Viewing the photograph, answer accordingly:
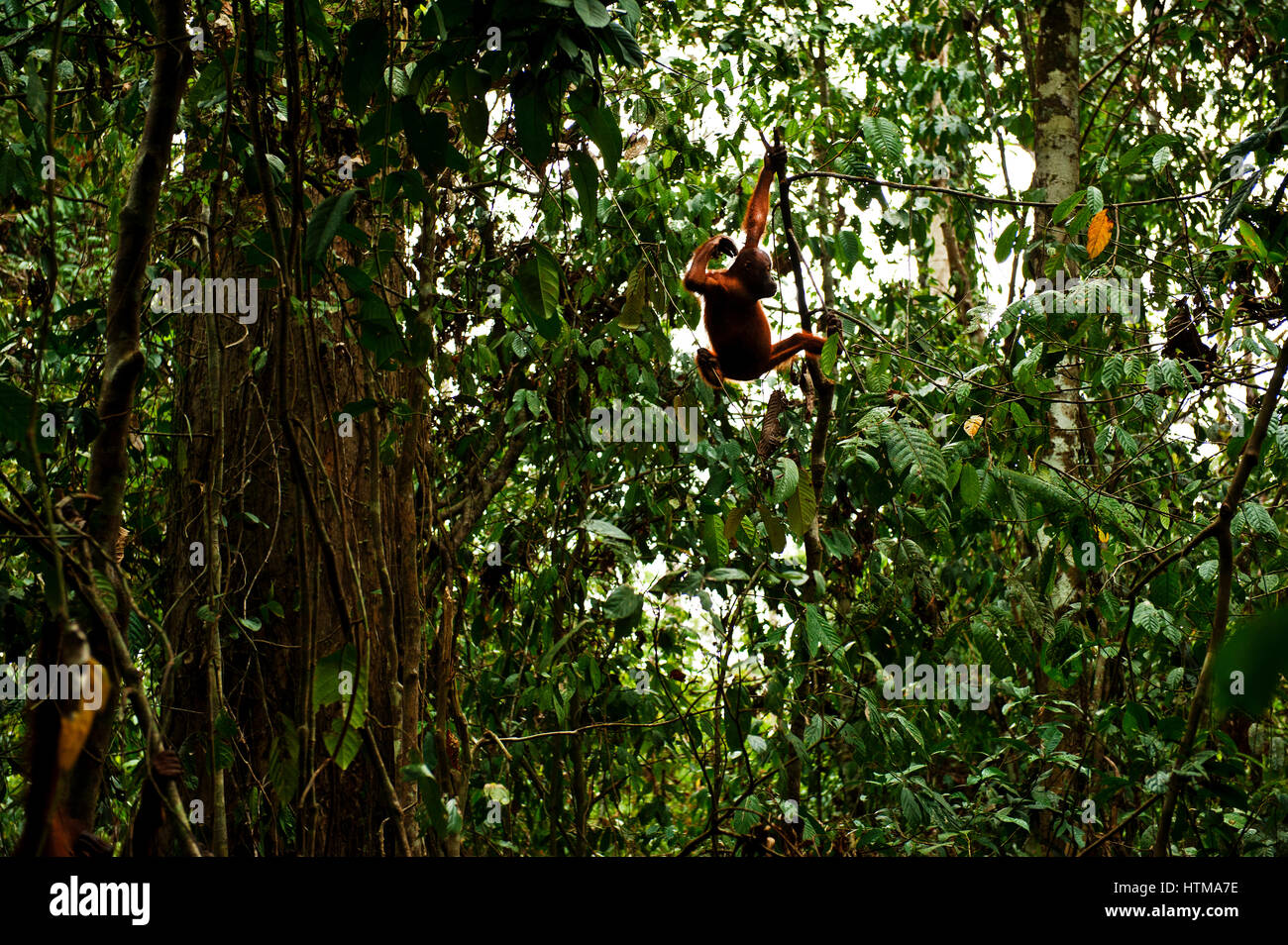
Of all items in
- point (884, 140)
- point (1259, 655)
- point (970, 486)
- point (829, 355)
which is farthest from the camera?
point (884, 140)

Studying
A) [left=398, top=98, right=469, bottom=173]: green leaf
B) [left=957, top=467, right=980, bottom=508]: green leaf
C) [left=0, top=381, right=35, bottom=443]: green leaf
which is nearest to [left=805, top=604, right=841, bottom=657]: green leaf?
[left=957, top=467, right=980, bottom=508]: green leaf

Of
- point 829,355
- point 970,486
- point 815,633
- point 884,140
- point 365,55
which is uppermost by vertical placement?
point 884,140

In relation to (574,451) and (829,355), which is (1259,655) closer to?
(829,355)

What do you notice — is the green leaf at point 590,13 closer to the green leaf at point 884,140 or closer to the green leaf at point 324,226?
the green leaf at point 324,226

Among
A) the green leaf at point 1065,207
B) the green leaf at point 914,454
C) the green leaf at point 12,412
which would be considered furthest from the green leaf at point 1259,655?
the green leaf at point 1065,207

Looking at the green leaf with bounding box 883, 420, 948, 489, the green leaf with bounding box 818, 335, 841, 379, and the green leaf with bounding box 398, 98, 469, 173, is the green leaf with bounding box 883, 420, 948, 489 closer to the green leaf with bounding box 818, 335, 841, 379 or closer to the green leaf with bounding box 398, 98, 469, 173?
the green leaf with bounding box 818, 335, 841, 379

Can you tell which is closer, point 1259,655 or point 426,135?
point 1259,655

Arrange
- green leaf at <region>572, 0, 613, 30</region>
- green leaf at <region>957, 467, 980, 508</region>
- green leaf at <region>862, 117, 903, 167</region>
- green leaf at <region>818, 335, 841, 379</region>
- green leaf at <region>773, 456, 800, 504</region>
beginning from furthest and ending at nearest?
green leaf at <region>862, 117, 903, 167</region> < green leaf at <region>818, 335, 841, 379</region> < green leaf at <region>957, 467, 980, 508</region> < green leaf at <region>773, 456, 800, 504</region> < green leaf at <region>572, 0, 613, 30</region>

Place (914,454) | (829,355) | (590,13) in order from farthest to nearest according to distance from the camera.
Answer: (829,355) → (914,454) → (590,13)

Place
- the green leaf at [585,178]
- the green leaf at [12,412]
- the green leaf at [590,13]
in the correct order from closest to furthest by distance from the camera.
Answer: the green leaf at [590,13]
the green leaf at [12,412]
the green leaf at [585,178]

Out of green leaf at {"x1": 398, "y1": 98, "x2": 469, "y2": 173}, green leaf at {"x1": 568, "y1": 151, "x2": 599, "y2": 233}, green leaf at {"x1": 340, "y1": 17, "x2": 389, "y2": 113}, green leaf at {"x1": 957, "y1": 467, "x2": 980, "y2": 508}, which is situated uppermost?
green leaf at {"x1": 340, "y1": 17, "x2": 389, "y2": 113}

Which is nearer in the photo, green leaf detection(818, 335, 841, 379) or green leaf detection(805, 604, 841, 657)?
green leaf detection(805, 604, 841, 657)

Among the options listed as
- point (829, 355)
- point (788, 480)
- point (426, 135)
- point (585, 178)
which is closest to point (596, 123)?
point (585, 178)
